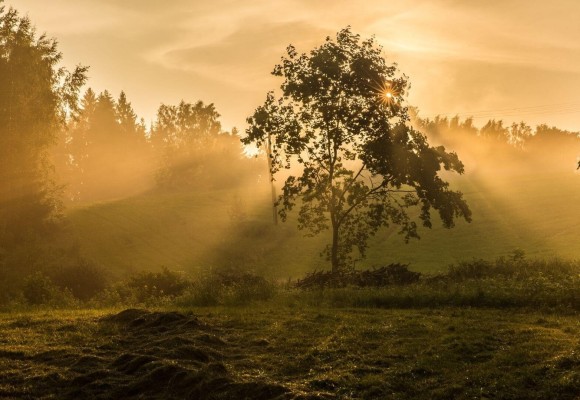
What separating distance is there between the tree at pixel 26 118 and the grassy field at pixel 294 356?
36.1 m

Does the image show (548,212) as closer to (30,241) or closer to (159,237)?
(159,237)

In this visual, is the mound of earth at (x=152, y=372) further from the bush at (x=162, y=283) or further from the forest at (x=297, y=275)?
the bush at (x=162, y=283)

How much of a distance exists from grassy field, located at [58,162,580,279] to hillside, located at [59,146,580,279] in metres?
0.12

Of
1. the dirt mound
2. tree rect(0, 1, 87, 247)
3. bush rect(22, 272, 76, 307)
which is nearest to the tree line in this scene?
tree rect(0, 1, 87, 247)

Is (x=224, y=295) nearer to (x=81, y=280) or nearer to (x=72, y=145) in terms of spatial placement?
(x=81, y=280)

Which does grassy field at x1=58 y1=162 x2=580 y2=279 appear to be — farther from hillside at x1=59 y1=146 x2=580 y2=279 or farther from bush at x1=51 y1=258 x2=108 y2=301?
bush at x1=51 y1=258 x2=108 y2=301

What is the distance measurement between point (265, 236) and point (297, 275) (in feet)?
53.4

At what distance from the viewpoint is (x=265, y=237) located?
75750mm

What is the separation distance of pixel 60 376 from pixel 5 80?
155 feet

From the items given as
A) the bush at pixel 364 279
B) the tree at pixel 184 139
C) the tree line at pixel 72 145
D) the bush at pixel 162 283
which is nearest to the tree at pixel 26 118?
the tree line at pixel 72 145

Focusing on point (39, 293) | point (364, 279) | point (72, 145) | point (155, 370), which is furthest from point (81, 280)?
point (72, 145)

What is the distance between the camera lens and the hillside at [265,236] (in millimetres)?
63250

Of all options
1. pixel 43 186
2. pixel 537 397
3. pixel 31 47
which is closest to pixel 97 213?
pixel 43 186

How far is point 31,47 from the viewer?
54.8m
